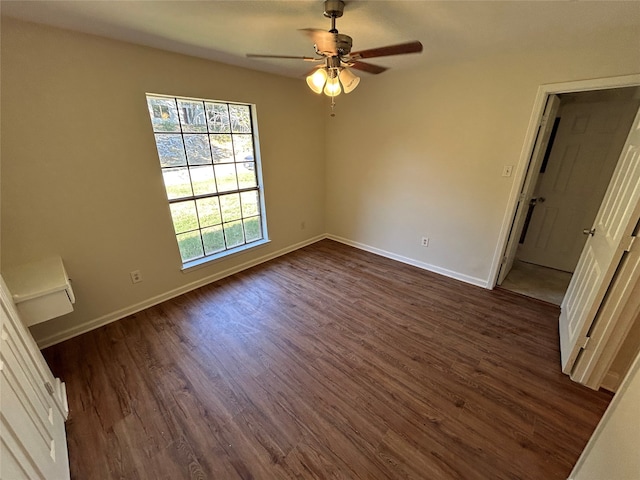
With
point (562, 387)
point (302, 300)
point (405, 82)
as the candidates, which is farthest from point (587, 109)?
point (302, 300)

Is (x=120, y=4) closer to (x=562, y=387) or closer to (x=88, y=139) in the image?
(x=88, y=139)

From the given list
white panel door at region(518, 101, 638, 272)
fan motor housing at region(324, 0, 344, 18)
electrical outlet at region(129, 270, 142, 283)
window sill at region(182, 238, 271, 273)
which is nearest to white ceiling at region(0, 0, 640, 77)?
fan motor housing at region(324, 0, 344, 18)

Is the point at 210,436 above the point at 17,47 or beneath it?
beneath

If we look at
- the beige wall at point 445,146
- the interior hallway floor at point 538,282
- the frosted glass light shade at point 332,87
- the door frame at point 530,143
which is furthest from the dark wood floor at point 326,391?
the frosted glass light shade at point 332,87

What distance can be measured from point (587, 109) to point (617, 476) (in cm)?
359

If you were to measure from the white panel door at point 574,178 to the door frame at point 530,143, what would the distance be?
878 millimetres

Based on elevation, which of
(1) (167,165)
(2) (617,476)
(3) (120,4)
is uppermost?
(3) (120,4)

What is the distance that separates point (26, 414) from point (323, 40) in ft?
7.15

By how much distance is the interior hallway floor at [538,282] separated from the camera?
2.85m

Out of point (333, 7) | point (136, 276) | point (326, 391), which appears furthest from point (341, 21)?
point (136, 276)

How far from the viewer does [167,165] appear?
8.43ft

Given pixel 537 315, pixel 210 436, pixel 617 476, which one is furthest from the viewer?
pixel 537 315

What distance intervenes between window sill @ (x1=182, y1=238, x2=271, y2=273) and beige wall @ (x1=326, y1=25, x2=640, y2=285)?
1483 mm

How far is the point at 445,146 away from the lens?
2.89m
